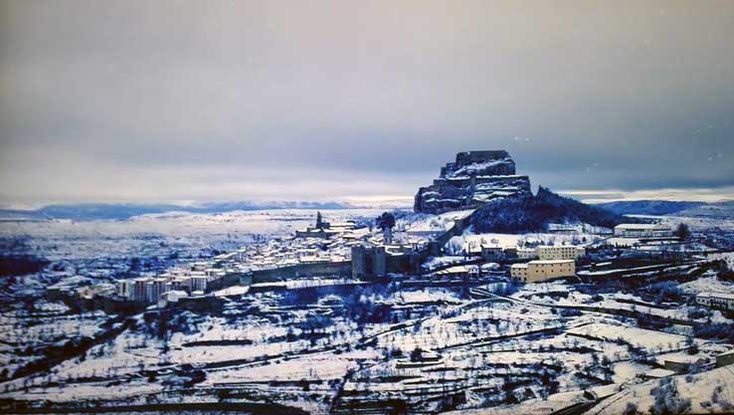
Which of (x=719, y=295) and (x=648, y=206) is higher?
(x=648, y=206)

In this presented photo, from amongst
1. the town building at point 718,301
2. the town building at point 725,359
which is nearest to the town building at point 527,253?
the town building at point 718,301

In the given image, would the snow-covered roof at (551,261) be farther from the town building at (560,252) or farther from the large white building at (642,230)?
the large white building at (642,230)

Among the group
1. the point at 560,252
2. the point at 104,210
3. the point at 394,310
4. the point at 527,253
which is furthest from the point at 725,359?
the point at 104,210

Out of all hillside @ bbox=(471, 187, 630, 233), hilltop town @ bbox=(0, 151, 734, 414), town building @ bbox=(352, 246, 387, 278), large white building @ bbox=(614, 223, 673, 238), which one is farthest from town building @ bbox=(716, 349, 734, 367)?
town building @ bbox=(352, 246, 387, 278)

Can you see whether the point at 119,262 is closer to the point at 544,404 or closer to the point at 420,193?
the point at 420,193

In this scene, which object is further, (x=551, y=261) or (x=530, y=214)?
(x=530, y=214)

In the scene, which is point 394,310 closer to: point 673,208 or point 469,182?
point 469,182

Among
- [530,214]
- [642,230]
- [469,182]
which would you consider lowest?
[642,230]

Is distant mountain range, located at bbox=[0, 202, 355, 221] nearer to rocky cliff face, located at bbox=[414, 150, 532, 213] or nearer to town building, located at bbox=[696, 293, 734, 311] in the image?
rocky cliff face, located at bbox=[414, 150, 532, 213]
